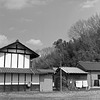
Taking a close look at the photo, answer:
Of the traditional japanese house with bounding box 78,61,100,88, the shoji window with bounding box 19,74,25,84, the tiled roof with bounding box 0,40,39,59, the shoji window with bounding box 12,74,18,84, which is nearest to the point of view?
the shoji window with bounding box 12,74,18,84

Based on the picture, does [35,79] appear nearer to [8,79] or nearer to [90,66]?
[8,79]

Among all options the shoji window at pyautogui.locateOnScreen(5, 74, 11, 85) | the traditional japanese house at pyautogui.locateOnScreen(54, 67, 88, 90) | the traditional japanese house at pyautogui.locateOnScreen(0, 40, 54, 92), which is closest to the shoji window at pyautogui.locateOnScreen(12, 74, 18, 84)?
the traditional japanese house at pyautogui.locateOnScreen(0, 40, 54, 92)

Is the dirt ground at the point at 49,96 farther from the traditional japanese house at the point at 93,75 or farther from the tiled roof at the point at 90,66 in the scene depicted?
the tiled roof at the point at 90,66

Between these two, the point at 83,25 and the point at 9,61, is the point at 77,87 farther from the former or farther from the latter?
the point at 83,25

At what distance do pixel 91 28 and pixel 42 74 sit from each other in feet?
109

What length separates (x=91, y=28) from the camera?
58.9 metres

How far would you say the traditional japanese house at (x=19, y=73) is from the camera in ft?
89.2

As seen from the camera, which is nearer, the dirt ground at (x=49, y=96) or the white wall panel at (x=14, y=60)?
the dirt ground at (x=49, y=96)

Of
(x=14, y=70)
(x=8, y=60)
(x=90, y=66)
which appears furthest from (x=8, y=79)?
(x=90, y=66)

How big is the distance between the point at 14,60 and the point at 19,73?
6.54 feet

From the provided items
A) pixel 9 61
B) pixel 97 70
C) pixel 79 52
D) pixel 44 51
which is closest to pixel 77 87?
pixel 97 70

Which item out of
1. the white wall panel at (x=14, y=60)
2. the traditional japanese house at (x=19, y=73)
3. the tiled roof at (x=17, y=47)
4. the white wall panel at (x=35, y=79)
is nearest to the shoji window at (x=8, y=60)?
the traditional japanese house at (x=19, y=73)

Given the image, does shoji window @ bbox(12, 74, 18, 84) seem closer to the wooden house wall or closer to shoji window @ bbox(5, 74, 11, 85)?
shoji window @ bbox(5, 74, 11, 85)

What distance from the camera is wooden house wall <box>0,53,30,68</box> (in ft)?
92.3
